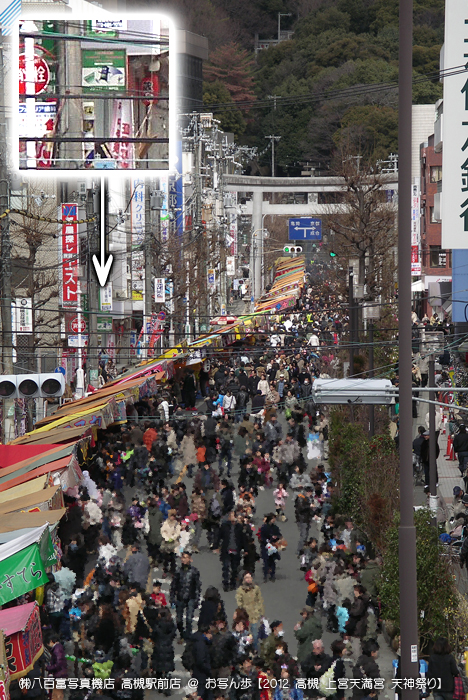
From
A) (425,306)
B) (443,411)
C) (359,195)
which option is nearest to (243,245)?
(425,306)

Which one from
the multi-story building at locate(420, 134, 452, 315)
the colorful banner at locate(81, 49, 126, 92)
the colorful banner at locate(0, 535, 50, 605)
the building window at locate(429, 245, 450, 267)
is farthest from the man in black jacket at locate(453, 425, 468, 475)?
the building window at locate(429, 245, 450, 267)

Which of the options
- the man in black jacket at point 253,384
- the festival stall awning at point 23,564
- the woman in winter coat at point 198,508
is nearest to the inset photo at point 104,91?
the festival stall awning at point 23,564

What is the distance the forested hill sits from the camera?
92.6 meters

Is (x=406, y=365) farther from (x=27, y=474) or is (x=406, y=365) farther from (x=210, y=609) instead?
(x=27, y=474)

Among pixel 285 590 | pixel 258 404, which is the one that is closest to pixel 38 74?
pixel 285 590

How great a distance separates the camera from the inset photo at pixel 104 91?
15.3 meters

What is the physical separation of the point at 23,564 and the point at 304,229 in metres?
69.2

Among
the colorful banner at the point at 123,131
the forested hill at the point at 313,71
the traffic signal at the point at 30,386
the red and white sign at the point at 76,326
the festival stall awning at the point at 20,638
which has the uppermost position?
the forested hill at the point at 313,71

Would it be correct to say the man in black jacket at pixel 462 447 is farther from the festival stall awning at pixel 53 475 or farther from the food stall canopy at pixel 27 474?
the food stall canopy at pixel 27 474

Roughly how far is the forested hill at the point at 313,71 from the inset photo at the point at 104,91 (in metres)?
71.8

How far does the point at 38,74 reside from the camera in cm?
1761

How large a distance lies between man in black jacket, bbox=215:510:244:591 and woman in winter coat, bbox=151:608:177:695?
4.00 metres

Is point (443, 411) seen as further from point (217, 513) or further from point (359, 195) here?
point (217, 513)

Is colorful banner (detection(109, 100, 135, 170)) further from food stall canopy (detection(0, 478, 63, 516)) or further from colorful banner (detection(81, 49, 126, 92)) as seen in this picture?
food stall canopy (detection(0, 478, 63, 516))
